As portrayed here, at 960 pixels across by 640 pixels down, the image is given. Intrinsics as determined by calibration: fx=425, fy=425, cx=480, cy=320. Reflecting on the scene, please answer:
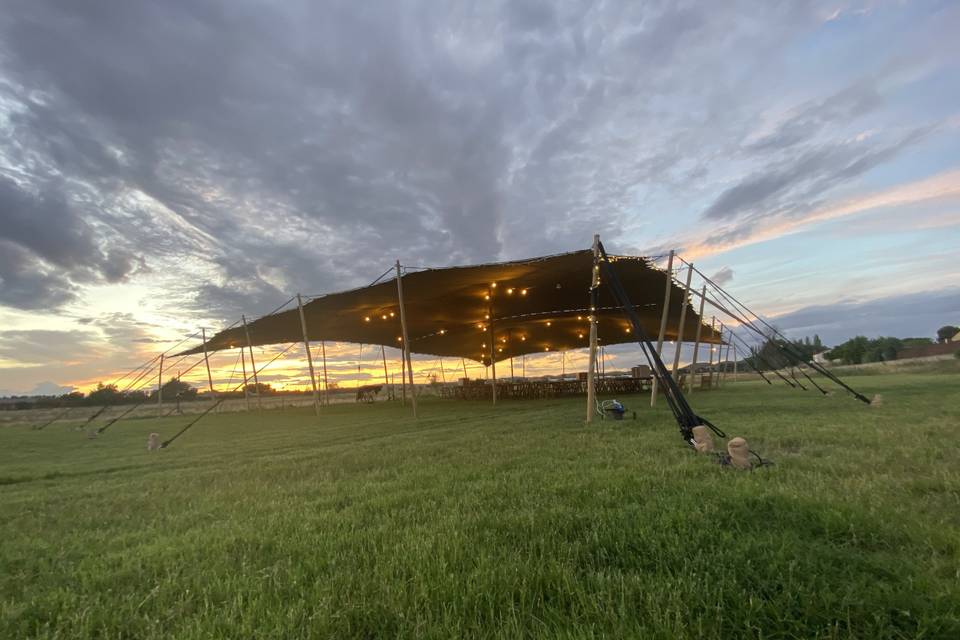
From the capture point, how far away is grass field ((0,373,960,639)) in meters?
1.81

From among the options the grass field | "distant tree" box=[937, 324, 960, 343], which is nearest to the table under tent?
the grass field

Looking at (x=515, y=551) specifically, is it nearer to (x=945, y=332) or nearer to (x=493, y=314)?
(x=493, y=314)

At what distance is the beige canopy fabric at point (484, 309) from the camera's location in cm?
1572

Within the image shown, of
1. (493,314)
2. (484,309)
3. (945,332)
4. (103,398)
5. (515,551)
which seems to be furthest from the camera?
(945,332)

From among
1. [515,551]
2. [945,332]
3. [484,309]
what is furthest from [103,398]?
→ [945,332]

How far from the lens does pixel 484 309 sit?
22.8m

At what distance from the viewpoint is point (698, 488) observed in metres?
3.63

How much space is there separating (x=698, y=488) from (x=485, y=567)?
2294 millimetres

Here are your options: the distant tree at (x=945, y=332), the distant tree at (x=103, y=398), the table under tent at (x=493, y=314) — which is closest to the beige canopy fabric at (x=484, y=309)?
the table under tent at (x=493, y=314)

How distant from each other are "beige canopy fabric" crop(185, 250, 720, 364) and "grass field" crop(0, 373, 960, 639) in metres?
10.2

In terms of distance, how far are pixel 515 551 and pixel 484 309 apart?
66.9 feet

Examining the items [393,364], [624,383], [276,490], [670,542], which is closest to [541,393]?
[624,383]

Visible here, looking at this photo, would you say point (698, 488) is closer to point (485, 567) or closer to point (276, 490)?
point (485, 567)

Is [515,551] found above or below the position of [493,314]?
below
